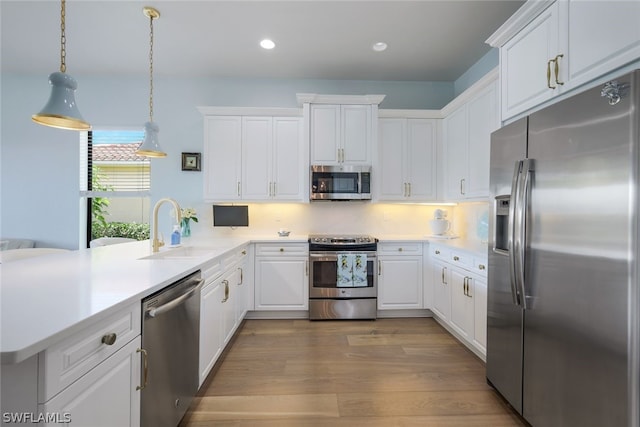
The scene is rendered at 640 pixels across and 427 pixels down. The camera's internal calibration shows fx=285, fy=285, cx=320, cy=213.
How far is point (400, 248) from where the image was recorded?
3398mm

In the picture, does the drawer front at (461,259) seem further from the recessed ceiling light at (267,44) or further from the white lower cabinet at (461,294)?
the recessed ceiling light at (267,44)

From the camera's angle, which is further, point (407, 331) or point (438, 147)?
point (438, 147)

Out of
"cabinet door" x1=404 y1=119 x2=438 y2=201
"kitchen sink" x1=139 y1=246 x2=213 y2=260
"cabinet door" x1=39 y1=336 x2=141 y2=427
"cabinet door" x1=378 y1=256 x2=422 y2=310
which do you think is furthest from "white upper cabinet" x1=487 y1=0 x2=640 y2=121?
"kitchen sink" x1=139 y1=246 x2=213 y2=260

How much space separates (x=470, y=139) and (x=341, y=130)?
1.44 m

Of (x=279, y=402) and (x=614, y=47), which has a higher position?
(x=614, y=47)

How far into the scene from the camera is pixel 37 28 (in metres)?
2.85

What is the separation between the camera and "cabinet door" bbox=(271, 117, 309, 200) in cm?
360

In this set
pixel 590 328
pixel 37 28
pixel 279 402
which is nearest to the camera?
pixel 590 328

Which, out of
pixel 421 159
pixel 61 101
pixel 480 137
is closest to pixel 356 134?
pixel 421 159

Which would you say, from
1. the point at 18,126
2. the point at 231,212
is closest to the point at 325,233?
the point at 231,212

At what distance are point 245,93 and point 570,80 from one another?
346cm

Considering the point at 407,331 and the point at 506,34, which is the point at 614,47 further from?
the point at 407,331

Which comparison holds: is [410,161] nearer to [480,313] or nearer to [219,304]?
[480,313]

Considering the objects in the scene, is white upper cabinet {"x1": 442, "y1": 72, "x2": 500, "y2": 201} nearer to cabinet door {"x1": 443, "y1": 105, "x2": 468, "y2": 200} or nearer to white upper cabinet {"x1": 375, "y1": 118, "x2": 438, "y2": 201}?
Result: cabinet door {"x1": 443, "y1": 105, "x2": 468, "y2": 200}
